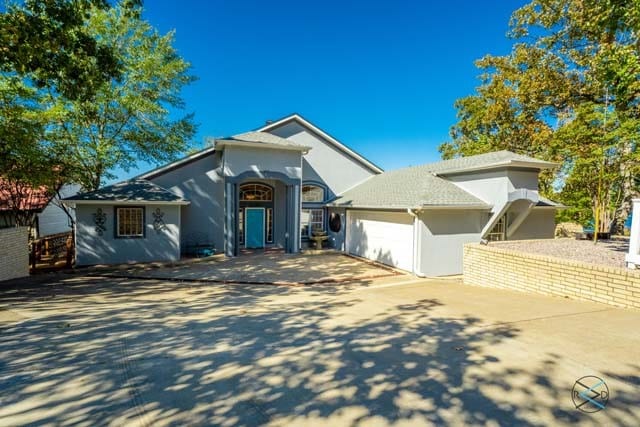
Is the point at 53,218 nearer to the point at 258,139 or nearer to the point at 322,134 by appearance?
the point at 258,139

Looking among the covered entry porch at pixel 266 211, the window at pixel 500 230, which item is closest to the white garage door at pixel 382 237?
the covered entry porch at pixel 266 211

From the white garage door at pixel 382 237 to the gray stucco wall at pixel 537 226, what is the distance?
561 cm

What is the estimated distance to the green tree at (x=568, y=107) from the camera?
15.8m

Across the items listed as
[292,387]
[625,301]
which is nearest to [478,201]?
[625,301]

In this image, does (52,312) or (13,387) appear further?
(52,312)

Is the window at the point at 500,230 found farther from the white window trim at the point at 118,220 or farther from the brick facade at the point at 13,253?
the brick facade at the point at 13,253

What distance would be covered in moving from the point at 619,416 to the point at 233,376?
13.4 ft

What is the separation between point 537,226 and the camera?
14695 millimetres

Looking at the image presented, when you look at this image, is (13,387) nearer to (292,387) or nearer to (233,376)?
(233,376)

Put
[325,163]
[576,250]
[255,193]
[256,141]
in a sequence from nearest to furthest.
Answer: [576,250] → [256,141] → [255,193] → [325,163]

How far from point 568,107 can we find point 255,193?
64.1 feet

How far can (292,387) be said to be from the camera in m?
3.60

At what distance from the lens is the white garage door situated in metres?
12.3

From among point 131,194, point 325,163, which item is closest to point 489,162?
point 325,163
